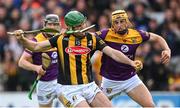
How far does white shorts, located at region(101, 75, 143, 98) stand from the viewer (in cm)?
1340

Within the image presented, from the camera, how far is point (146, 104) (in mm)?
13219

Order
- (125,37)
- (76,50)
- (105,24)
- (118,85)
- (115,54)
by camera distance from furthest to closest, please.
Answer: (105,24), (118,85), (125,37), (115,54), (76,50)

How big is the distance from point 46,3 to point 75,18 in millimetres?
8816

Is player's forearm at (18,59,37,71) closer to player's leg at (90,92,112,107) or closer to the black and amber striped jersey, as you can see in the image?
the black and amber striped jersey

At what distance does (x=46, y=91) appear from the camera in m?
14.8

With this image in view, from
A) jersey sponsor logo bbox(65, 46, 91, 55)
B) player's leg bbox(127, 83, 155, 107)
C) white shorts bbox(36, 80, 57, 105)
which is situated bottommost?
white shorts bbox(36, 80, 57, 105)

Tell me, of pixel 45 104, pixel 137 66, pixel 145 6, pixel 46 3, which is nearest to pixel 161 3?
pixel 145 6

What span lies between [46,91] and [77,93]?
9.85 feet

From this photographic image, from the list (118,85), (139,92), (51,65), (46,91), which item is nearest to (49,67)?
(51,65)

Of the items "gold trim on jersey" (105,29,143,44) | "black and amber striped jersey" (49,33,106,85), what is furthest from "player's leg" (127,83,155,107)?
"black and amber striped jersey" (49,33,106,85)

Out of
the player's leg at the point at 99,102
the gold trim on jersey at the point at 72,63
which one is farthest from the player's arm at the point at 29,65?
the player's leg at the point at 99,102

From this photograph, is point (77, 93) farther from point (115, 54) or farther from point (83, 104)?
point (115, 54)

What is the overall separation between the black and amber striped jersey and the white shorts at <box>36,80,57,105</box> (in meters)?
2.75

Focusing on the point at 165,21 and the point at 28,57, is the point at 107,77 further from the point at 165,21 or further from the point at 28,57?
the point at 165,21
